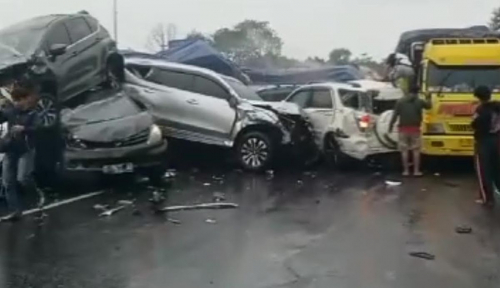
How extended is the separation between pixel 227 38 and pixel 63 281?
138 ft

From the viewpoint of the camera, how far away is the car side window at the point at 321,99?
61.5ft

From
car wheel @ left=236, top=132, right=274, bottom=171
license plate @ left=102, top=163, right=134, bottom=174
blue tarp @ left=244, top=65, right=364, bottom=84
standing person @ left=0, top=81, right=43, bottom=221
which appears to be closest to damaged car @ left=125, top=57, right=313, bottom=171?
car wheel @ left=236, top=132, right=274, bottom=171

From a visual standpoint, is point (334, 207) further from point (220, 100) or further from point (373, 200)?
point (220, 100)

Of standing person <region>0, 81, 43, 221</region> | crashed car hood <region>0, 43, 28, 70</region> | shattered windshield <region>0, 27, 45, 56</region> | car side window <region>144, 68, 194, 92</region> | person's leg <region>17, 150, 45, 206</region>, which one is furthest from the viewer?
car side window <region>144, 68, 194, 92</region>

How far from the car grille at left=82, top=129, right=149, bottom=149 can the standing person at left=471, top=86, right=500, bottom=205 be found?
5.20 meters

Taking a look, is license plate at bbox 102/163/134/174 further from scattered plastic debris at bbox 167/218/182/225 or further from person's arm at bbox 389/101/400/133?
person's arm at bbox 389/101/400/133

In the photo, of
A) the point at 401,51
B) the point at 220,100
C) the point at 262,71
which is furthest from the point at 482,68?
the point at 262,71

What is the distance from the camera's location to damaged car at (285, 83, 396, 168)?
17.9 m

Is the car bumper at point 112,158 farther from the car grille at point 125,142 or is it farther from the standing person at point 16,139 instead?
the standing person at point 16,139

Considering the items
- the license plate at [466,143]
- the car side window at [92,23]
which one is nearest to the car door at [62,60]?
the car side window at [92,23]

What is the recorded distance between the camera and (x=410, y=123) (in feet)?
55.2

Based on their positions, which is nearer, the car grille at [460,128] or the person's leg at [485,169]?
the person's leg at [485,169]

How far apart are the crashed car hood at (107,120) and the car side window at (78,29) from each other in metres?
2.18

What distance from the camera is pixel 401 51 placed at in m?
24.4
